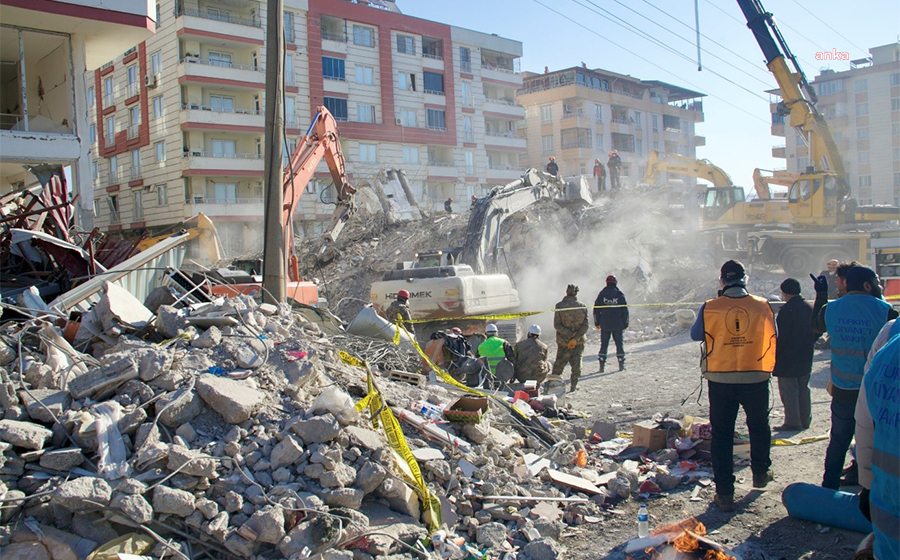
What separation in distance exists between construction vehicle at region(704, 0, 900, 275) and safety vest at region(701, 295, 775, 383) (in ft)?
58.4

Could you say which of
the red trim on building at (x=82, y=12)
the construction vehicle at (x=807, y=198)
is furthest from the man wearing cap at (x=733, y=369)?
the construction vehicle at (x=807, y=198)

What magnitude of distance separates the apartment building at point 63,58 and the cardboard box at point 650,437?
995cm

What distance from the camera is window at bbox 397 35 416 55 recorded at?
41375mm

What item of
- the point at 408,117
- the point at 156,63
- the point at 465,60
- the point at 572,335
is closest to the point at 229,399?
the point at 572,335

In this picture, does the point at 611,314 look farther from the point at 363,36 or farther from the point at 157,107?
the point at 363,36

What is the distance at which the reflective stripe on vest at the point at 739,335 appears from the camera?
5285 millimetres

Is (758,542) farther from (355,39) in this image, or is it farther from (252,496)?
(355,39)

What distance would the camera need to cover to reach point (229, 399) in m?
5.12

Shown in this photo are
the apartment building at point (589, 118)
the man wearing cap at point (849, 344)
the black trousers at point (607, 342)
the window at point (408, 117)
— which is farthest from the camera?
the apartment building at point (589, 118)

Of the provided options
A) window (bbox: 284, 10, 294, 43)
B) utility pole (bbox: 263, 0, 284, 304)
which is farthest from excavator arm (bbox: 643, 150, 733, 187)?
utility pole (bbox: 263, 0, 284, 304)

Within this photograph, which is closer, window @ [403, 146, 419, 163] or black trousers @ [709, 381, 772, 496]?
black trousers @ [709, 381, 772, 496]

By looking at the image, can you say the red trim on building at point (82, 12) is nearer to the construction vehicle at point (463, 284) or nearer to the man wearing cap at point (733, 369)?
the construction vehicle at point (463, 284)

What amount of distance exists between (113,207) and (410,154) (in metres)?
17.3

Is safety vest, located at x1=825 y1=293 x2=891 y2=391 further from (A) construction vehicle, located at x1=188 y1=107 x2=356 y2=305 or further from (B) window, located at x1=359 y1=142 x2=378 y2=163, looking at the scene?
(B) window, located at x1=359 y1=142 x2=378 y2=163
